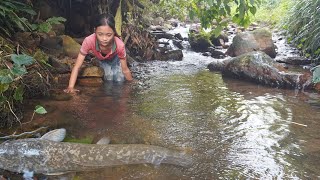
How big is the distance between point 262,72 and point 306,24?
2.43m

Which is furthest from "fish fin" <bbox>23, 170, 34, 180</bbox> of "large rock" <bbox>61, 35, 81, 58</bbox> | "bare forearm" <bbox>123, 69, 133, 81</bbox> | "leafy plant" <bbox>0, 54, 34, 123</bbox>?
"large rock" <bbox>61, 35, 81, 58</bbox>

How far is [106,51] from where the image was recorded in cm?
570

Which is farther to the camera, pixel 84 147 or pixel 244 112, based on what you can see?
pixel 244 112

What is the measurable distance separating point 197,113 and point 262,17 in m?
12.4

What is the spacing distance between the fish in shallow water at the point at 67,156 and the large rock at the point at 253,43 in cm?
695

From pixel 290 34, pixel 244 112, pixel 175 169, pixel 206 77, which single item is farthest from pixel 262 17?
pixel 175 169

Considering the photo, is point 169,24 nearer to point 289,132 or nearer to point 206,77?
point 206,77

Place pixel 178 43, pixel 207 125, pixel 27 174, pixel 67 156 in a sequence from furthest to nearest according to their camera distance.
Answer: pixel 178 43 < pixel 207 125 < pixel 67 156 < pixel 27 174

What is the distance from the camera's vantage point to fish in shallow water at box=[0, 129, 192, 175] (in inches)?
112

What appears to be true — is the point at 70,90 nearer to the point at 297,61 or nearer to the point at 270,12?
the point at 297,61

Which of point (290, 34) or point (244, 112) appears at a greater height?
point (290, 34)

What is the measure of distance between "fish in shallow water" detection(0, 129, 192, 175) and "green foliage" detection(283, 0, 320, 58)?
524cm

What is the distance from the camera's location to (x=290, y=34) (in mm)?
9656

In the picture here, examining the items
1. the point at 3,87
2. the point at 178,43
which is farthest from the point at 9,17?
the point at 178,43
